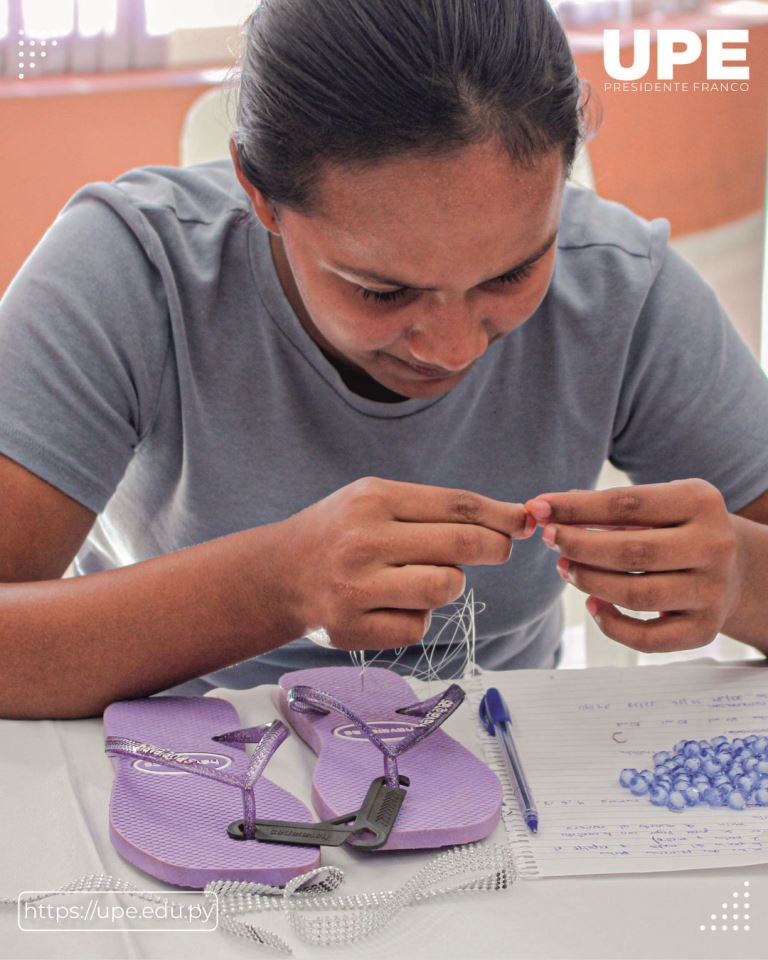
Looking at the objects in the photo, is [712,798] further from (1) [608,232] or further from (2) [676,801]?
(1) [608,232]

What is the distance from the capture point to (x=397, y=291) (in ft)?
2.67

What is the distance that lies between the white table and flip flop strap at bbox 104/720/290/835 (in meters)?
0.03

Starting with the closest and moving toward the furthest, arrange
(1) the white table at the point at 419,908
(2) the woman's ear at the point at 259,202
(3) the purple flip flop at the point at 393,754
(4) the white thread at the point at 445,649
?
1. (1) the white table at the point at 419,908
2. (3) the purple flip flop at the point at 393,754
3. (2) the woman's ear at the point at 259,202
4. (4) the white thread at the point at 445,649

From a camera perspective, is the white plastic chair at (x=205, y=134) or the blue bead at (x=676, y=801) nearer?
the blue bead at (x=676, y=801)

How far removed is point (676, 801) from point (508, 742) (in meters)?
0.13

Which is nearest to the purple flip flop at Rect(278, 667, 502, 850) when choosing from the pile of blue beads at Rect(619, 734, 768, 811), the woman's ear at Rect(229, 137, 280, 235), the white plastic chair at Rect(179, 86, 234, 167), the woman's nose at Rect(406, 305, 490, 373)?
the pile of blue beads at Rect(619, 734, 768, 811)

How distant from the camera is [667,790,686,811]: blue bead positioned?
737mm

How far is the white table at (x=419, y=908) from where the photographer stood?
0.60 meters

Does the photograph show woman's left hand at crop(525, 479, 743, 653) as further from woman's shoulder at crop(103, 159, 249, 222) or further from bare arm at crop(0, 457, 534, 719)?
woman's shoulder at crop(103, 159, 249, 222)

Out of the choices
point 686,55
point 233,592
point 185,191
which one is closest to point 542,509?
point 233,592

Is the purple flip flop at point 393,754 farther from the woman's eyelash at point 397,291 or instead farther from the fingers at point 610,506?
the woman's eyelash at point 397,291

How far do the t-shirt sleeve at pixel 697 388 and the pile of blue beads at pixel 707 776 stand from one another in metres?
0.34

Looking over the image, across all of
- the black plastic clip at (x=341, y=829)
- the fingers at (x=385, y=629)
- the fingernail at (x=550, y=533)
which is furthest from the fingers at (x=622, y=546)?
the black plastic clip at (x=341, y=829)

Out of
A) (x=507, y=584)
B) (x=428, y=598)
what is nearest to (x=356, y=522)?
(x=428, y=598)
